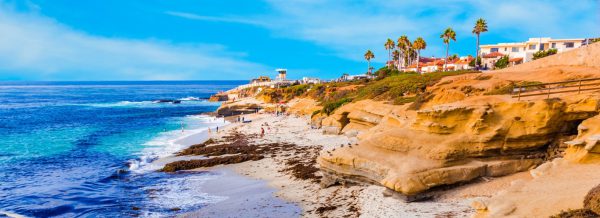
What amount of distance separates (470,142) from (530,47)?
5903 centimetres

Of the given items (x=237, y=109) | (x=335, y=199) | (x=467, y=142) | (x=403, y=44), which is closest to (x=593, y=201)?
(x=467, y=142)

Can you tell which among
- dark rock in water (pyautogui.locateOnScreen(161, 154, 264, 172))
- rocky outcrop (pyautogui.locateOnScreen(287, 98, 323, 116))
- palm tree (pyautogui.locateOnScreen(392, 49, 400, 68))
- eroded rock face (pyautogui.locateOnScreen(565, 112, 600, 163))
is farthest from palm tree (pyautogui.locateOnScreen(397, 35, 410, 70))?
eroded rock face (pyautogui.locateOnScreen(565, 112, 600, 163))

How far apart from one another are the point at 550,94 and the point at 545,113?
145 inches

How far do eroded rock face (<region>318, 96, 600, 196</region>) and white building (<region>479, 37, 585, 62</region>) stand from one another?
45982mm

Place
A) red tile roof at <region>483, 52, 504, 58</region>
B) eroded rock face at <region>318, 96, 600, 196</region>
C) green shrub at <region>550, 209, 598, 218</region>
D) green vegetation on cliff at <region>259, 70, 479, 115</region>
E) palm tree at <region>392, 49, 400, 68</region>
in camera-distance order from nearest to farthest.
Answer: green shrub at <region>550, 209, 598, 218</region>
eroded rock face at <region>318, 96, 600, 196</region>
green vegetation on cliff at <region>259, 70, 479, 115</region>
red tile roof at <region>483, 52, 504, 58</region>
palm tree at <region>392, 49, 400, 68</region>

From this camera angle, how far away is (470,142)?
54.1 ft

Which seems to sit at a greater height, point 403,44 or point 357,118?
point 403,44

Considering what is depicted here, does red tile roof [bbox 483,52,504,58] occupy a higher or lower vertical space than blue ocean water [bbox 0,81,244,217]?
higher

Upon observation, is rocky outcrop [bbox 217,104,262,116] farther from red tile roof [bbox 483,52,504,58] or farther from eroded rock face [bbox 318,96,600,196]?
eroded rock face [bbox 318,96,600,196]

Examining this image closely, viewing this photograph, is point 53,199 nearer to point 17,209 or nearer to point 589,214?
point 17,209

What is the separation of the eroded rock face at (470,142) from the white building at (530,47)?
151 ft

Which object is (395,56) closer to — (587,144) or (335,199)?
(335,199)

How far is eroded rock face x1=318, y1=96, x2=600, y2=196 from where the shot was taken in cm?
1598

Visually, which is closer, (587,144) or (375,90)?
(587,144)
